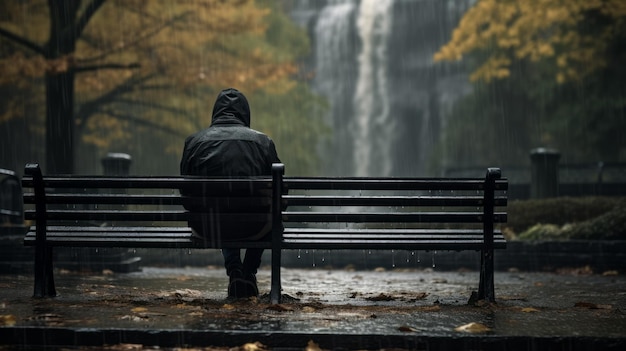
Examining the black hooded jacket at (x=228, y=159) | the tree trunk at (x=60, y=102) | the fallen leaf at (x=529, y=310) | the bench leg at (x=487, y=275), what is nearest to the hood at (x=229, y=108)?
the black hooded jacket at (x=228, y=159)

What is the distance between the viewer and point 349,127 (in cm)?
4194

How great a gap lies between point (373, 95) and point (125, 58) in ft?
75.4

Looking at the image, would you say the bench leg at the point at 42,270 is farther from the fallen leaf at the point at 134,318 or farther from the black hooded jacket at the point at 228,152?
the fallen leaf at the point at 134,318

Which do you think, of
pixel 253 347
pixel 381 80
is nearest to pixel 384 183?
pixel 253 347

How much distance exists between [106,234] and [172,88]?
1341 centimetres

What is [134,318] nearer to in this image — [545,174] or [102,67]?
[102,67]

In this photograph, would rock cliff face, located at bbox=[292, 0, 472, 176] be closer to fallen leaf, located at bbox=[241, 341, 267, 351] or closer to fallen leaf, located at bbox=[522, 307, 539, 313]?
fallen leaf, located at bbox=[522, 307, 539, 313]

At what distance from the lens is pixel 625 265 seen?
1122 cm

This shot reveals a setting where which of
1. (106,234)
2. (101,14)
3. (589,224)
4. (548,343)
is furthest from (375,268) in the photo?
(101,14)

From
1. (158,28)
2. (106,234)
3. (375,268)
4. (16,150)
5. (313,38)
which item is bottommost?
(375,268)

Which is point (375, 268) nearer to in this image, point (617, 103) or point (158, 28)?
point (158, 28)

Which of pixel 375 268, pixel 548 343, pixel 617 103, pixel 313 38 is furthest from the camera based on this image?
pixel 313 38

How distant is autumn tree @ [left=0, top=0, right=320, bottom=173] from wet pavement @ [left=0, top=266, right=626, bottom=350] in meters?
8.47

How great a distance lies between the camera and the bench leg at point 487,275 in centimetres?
622
